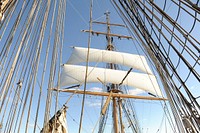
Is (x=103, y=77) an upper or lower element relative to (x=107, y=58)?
lower

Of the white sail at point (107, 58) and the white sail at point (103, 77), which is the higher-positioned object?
the white sail at point (107, 58)

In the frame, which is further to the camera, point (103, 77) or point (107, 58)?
point (107, 58)

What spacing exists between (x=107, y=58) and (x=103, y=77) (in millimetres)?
1965

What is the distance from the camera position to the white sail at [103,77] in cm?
1373

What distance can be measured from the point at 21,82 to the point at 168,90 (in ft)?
6.42

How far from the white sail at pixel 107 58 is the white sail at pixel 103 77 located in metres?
0.82

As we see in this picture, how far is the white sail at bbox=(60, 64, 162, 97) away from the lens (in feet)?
45.1

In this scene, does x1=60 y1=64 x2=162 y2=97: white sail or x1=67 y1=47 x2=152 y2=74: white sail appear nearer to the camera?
x1=60 y1=64 x2=162 y2=97: white sail

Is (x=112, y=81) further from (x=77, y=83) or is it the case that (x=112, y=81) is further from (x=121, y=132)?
(x=121, y=132)

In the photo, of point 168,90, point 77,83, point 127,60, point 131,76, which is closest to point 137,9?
point 168,90

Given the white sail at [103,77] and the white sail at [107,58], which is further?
the white sail at [107,58]

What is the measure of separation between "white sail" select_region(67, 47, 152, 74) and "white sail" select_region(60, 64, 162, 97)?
82cm

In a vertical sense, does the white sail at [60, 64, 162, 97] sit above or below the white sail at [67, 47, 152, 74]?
below

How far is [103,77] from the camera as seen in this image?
14.4 m
